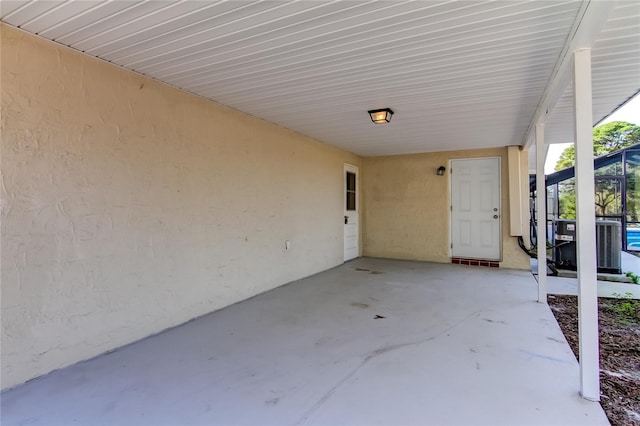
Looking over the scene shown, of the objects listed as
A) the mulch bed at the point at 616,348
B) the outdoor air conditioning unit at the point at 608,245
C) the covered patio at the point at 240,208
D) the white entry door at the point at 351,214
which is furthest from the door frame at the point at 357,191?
the outdoor air conditioning unit at the point at 608,245

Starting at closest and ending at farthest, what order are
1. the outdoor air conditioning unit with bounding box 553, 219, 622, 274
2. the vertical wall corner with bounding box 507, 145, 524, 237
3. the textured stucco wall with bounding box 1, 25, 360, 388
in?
the textured stucco wall with bounding box 1, 25, 360, 388, the outdoor air conditioning unit with bounding box 553, 219, 622, 274, the vertical wall corner with bounding box 507, 145, 524, 237

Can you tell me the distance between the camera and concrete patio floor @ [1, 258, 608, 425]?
1.86 meters

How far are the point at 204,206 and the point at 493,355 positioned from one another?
3053 millimetres

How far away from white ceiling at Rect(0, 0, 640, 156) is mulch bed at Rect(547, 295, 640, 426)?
2337 mm

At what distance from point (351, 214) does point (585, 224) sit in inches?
202

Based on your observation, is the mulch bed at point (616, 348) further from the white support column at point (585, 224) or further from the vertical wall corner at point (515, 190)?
the vertical wall corner at point (515, 190)

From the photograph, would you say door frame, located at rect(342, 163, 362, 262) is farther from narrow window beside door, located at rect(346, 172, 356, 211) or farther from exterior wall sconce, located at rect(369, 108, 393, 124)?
exterior wall sconce, located at rect(369, 108, 393, 124)

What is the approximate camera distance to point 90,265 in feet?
8.46

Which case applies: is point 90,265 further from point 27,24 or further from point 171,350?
point 27,24

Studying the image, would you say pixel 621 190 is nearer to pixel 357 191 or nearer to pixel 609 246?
pixel 609 246

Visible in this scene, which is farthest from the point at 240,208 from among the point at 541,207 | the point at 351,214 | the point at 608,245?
the point at 608,245

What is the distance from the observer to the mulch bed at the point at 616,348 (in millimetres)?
1958

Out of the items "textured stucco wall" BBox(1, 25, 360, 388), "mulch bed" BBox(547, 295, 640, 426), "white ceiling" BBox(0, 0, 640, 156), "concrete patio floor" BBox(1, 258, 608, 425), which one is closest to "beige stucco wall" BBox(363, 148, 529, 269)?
"mulch bed" BBox(547, 295, 640, 426)

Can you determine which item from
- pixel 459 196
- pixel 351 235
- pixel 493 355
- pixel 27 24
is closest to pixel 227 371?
pixel 493 355
